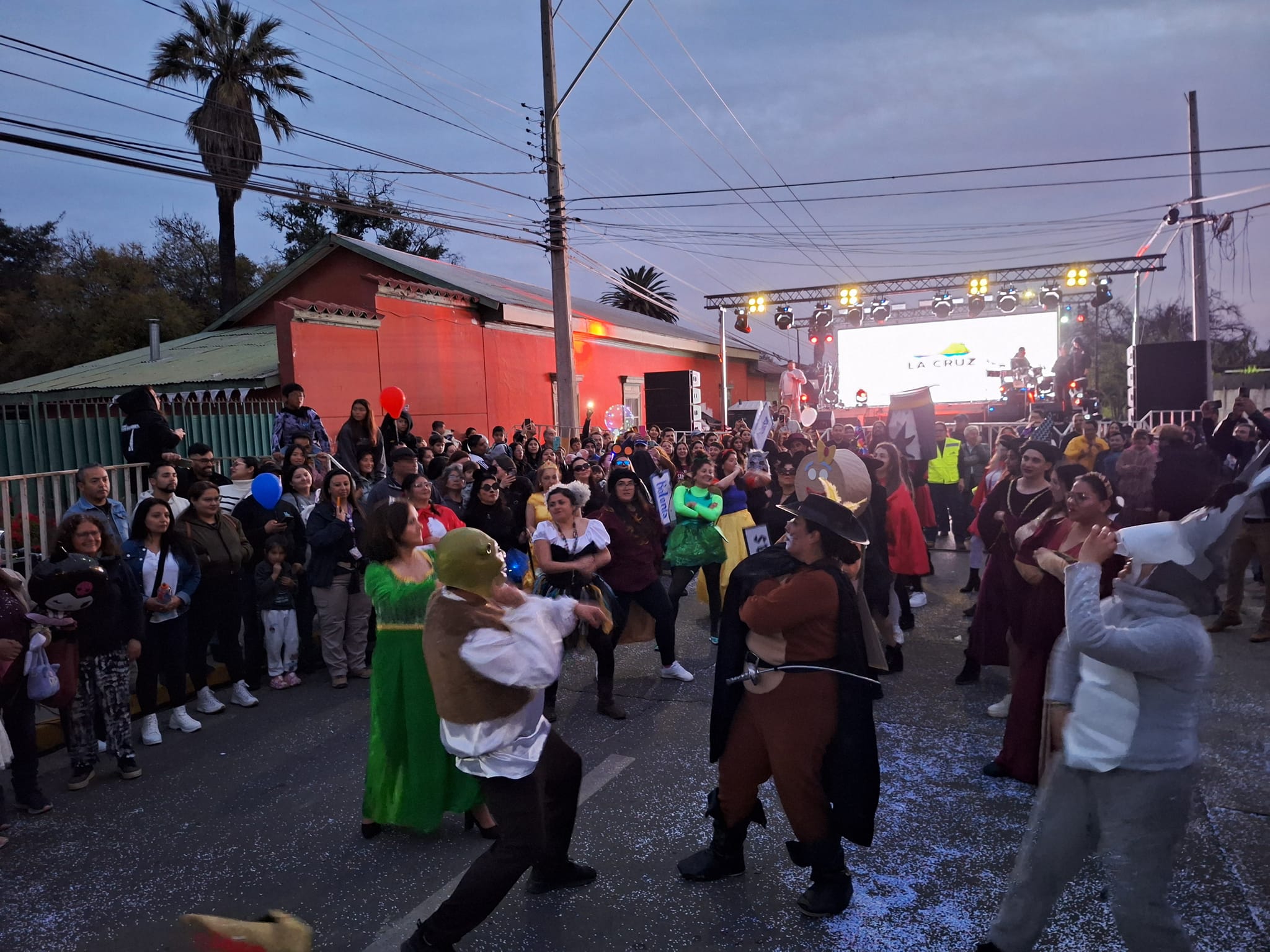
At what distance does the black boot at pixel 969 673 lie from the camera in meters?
6.07

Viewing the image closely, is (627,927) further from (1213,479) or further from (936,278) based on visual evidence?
(936,278)

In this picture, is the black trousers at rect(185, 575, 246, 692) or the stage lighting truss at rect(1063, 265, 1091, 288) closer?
the black trousers at rect(185, 575, 246, 692)

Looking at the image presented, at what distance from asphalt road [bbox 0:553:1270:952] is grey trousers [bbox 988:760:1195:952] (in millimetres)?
570

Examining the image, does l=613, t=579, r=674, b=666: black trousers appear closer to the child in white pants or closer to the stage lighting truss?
the child in white pants

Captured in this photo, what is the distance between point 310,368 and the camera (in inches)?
488

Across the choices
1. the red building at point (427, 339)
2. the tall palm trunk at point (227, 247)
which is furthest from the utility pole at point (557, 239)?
the tall palm trunk at point (227, 247)

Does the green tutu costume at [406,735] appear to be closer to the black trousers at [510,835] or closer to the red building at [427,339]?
the black trousers at [510,835]

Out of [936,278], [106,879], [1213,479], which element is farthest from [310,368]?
[936,278]

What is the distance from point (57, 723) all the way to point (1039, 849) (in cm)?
590

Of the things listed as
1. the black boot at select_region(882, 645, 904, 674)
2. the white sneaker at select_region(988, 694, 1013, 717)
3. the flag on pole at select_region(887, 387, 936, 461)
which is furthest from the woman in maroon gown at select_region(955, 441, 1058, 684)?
the flag on pole at select_region(887, 387, 936, 461)

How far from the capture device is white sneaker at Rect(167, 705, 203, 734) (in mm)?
5730

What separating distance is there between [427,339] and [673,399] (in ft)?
23.0

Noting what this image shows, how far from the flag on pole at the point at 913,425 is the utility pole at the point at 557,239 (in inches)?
223

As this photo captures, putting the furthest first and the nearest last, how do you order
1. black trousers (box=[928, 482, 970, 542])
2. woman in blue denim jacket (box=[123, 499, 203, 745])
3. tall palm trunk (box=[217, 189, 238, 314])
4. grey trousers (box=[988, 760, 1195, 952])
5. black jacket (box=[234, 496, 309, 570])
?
tall palm trunk (box=[217, 189, 238, 314]) < black trousers (box=[928, 482, 970, 542]) < black jacket (box=[234, 496, 309, 570]) < woman in blue denim jacket (box=[123, 499, 203, 745]) < grey trousers (box=[988, 760, 1195, 952])
